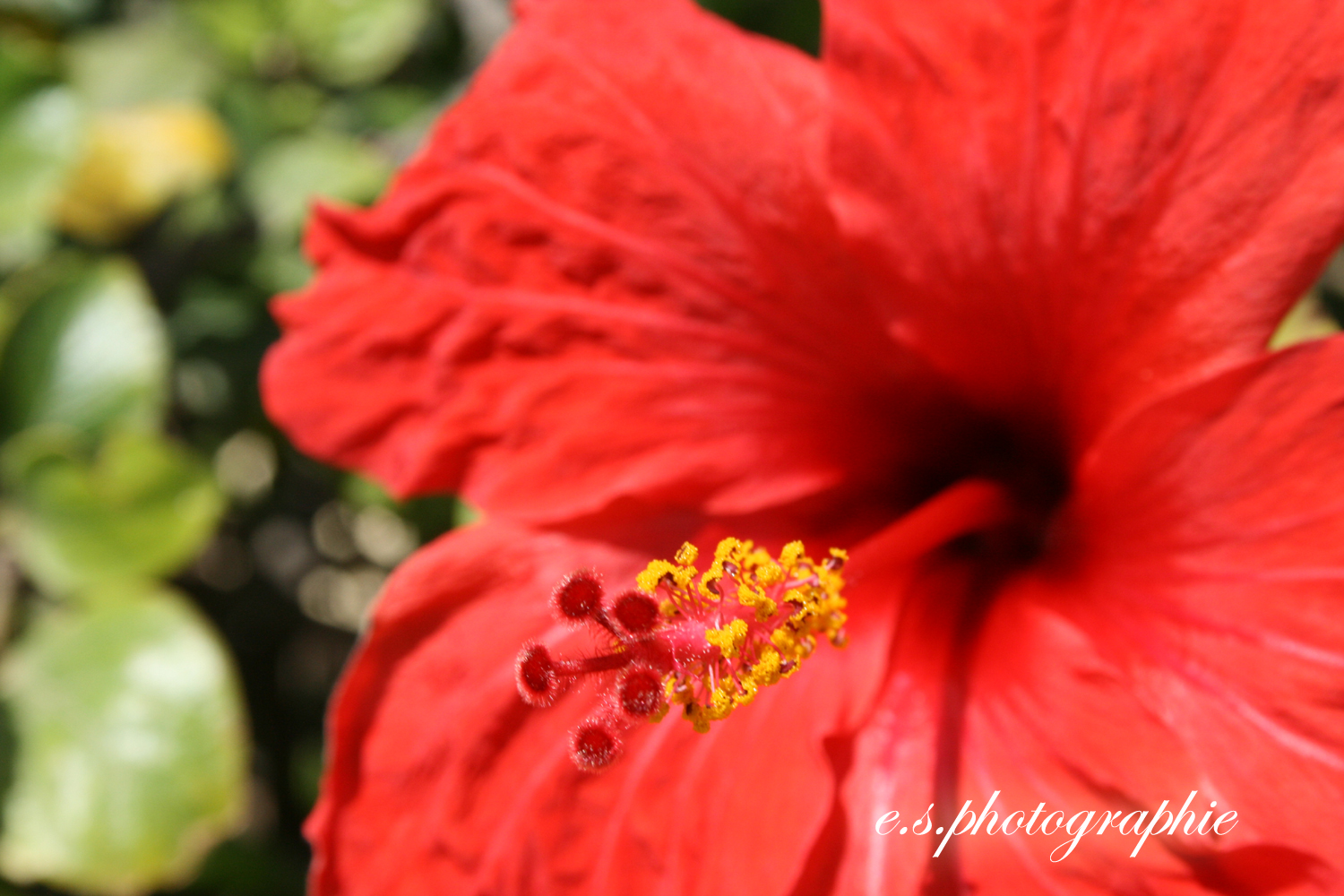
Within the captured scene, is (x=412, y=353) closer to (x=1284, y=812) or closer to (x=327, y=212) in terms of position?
(x=327, y=212)

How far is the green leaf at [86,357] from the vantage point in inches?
59.4

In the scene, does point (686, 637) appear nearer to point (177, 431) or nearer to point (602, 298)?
point (602, 298)

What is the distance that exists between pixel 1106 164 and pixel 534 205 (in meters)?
0.55

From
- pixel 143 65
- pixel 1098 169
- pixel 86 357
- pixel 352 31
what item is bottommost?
pixel 86 357

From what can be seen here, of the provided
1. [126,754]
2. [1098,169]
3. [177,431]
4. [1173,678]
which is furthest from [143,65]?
[1173,678]

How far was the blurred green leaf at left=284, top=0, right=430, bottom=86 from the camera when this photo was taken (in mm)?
1761

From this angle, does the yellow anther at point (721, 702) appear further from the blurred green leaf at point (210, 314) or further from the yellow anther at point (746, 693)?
the blurred green leaf at point (210, 314)

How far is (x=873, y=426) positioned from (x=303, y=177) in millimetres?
1085

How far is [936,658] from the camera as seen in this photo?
3.77 ft

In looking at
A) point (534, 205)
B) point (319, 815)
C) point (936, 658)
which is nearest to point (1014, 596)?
point (936, 658)

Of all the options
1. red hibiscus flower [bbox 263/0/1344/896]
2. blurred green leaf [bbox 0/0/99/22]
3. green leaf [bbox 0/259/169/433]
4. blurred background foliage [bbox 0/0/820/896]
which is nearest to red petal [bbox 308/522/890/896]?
red hibiscus flower [bbox 263/0/1344/896]

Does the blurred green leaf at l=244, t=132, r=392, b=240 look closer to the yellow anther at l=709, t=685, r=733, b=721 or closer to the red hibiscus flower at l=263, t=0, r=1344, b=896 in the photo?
the red hibiscus flower at l=263, t=0, r=1344, b=896

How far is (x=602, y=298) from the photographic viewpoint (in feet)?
3.63

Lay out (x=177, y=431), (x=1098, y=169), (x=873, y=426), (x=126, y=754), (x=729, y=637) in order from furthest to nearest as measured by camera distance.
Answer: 1. (x=177, y=431)
2. (x=126, y=754)
3. (x=873, y=426)
4. (x=729, y=637)
5. (x=1098, y=169)
